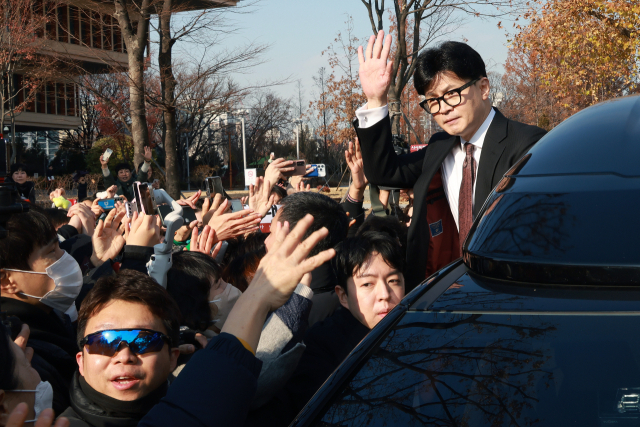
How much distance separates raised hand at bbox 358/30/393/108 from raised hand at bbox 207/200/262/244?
1279mm

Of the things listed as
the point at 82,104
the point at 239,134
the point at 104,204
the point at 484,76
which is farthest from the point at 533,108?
the point at 484,76

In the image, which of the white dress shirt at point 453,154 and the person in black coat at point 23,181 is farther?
the person in black coat at point 23,181

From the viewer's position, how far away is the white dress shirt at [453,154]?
269cm

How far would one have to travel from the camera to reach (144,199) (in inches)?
118

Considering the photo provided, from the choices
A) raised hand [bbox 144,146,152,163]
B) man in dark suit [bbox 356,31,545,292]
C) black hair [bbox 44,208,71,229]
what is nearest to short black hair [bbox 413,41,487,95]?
man in dark suit [bbox 356,31,545,292]

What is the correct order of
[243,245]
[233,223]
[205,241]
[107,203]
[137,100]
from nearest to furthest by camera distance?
1. [205,241]
2. [233,223]
3. [243,245]
4. [107,203]
5. [137,100]

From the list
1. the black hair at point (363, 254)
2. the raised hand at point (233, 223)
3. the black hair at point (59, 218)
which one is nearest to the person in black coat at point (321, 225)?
the black hair at point (363, 254)

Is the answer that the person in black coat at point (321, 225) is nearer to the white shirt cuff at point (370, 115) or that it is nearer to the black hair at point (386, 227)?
the white shirt cuff at point (370, 115)

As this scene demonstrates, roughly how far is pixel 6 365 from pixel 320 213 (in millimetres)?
1677

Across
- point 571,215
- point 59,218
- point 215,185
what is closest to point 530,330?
point 571,215

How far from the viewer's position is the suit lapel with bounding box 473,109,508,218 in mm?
2502

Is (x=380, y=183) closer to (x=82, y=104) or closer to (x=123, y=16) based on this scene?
(x=123, y=16)

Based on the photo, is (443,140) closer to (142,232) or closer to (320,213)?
(320,213)

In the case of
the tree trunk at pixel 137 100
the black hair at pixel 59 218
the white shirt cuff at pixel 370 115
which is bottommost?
the black hair at pixel 59 218
